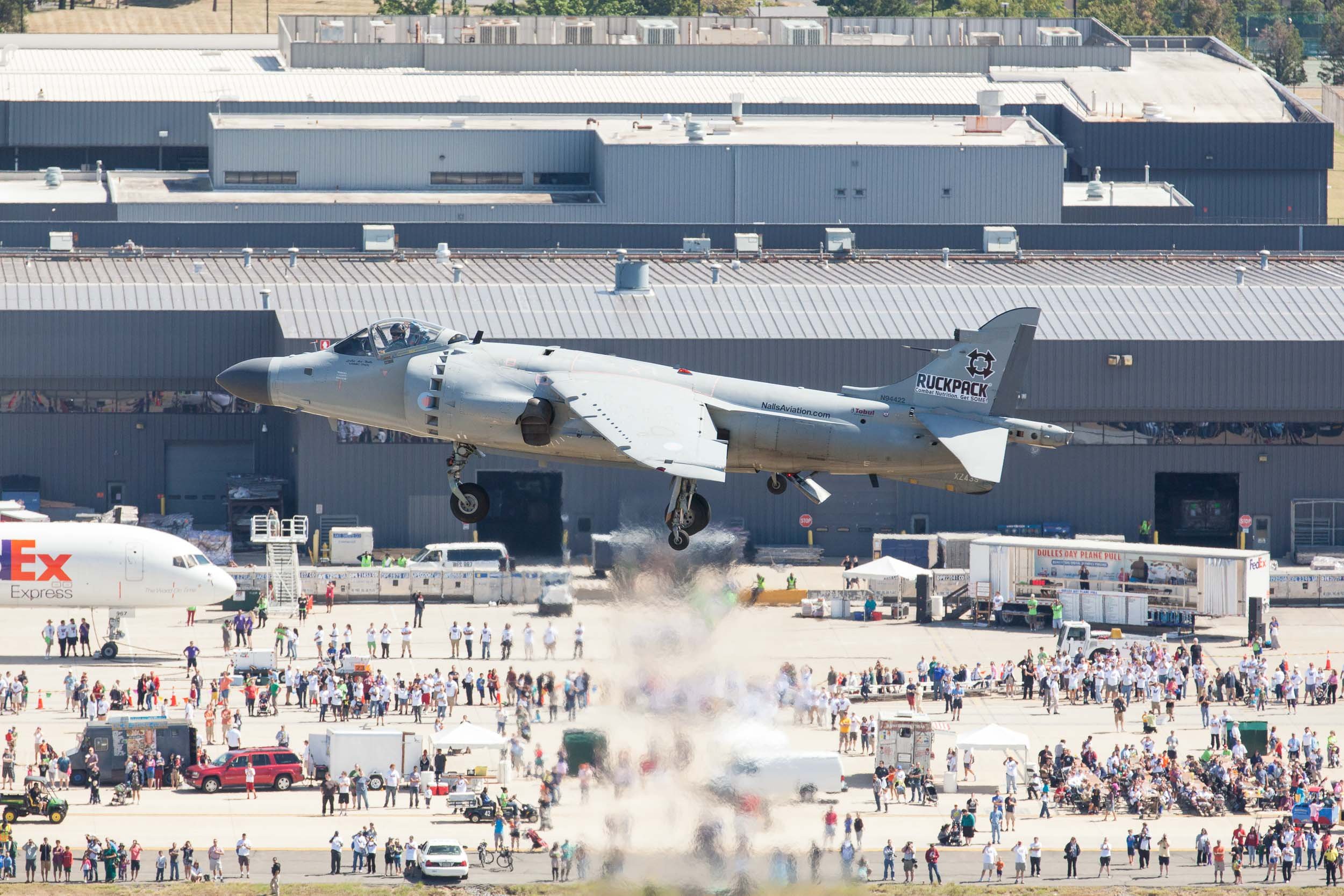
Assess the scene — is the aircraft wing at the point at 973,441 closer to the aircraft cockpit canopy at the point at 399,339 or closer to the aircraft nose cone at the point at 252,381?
the aircraft cockpit canopy at the point at 399,339

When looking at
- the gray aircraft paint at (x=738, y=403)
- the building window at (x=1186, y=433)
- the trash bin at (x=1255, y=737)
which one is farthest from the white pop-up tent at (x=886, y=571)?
the gray aircraft paint at (x=738, y=403)


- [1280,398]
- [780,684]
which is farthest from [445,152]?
[780,684]

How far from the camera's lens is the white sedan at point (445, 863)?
86438 millimetres

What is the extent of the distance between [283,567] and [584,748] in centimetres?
3583

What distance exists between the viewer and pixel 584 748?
278ft

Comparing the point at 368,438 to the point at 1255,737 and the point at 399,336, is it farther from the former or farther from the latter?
the point at 399,336

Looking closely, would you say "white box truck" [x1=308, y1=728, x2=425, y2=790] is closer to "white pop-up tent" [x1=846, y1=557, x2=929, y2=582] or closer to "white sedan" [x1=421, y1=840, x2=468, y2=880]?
"white sedan" [x1=421, y1=840, x2=468, y2=880]

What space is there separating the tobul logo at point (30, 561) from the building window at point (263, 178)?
6113cm

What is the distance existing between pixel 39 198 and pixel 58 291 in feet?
107

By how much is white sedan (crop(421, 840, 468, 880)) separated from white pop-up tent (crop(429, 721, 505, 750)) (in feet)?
23.2

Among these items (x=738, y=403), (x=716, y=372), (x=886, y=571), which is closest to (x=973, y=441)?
(x=738, y=403)

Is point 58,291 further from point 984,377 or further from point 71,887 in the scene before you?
point 984,377

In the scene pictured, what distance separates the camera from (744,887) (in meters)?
71.9

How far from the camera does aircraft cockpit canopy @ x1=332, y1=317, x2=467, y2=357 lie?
6397 cm
